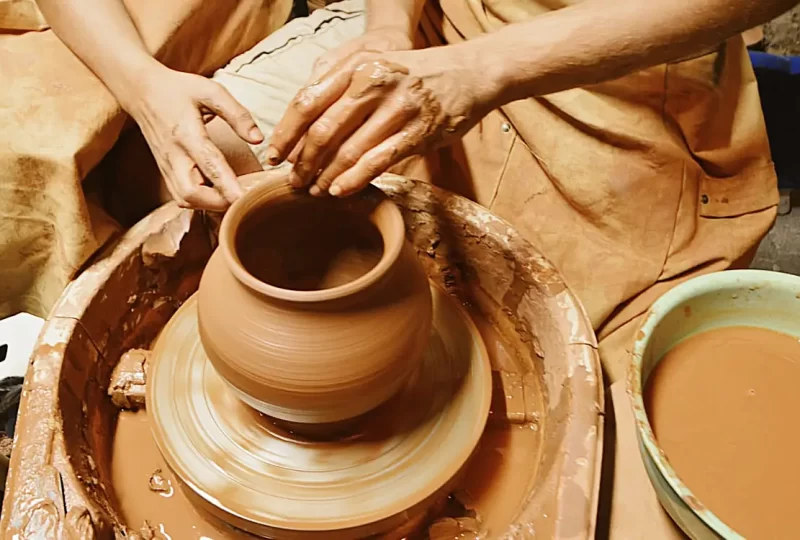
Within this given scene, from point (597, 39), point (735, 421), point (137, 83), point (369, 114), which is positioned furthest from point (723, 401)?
point (137, 83)

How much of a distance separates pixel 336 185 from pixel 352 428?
41 centimetres

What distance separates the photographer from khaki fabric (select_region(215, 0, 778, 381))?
4.57ft

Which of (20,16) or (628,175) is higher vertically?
(20,16)

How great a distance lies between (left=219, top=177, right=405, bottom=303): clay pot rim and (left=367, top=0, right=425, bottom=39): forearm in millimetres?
463

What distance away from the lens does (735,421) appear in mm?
1175

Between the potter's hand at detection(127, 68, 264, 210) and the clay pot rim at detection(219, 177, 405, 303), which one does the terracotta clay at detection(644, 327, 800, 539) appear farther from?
the potter's hand at detection(127, 68, 264, 210)

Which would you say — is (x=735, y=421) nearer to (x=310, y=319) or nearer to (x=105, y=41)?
(x=310, y=319)

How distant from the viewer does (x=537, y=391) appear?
139 cm

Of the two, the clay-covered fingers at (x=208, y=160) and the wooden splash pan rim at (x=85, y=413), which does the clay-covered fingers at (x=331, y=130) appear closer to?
the clay-covered fingers at (x=208, y=160)

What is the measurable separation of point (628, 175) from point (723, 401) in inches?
18.5

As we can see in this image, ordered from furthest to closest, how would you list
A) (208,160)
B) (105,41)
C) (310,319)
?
(105,41) < (208,160) < (310,319)

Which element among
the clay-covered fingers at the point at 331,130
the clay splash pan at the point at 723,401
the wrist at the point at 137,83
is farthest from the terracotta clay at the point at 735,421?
the wrist at the point at 137,83

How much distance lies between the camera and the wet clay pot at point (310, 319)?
39.7 inches

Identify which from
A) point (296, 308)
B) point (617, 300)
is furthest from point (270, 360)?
point (617, 300)
